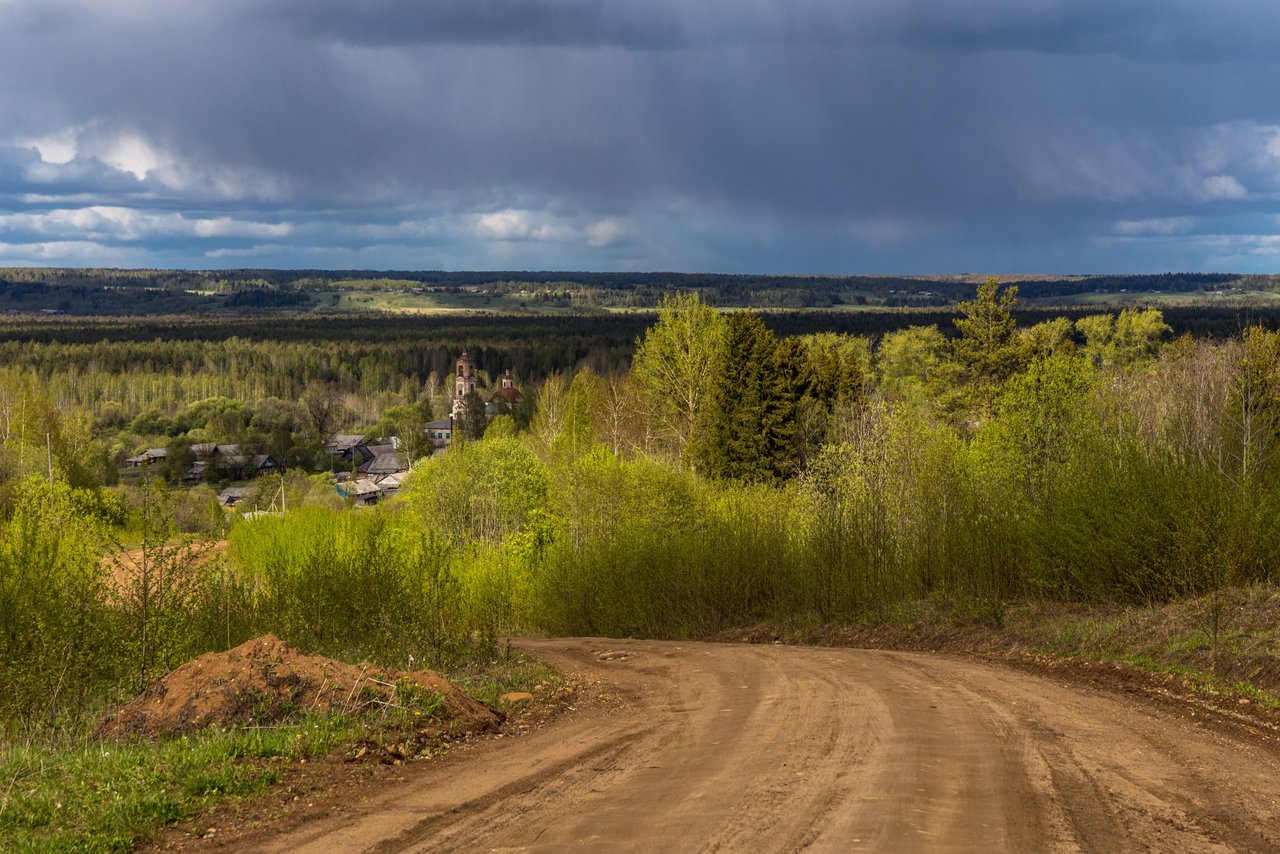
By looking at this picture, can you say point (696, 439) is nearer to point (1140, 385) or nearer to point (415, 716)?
point (1140, 385)

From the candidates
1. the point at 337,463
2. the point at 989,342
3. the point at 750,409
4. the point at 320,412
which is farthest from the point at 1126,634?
the point at 320,412

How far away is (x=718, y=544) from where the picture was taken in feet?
102

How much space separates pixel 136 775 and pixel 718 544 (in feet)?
72.9

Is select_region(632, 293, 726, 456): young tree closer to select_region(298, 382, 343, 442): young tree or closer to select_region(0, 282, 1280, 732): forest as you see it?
select_region(0, 282, 1280, 732): forest

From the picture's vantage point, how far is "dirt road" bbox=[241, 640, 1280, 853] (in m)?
8.56

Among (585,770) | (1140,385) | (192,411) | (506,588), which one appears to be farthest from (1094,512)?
(192,411)

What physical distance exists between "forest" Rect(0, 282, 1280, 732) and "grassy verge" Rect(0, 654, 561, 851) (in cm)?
343

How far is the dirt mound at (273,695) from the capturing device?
41.5 feet

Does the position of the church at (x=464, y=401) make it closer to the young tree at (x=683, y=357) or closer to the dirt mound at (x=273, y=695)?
the young tree at (x=683, y=357)

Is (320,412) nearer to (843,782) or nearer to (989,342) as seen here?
(989,342)

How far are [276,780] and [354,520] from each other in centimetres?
4727

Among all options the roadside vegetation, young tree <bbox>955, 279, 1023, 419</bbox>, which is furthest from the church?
young tree <bbox>955, 279, 1023, 419</bbox>

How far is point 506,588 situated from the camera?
124ft

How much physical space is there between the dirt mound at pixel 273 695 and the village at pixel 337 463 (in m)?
99.8
